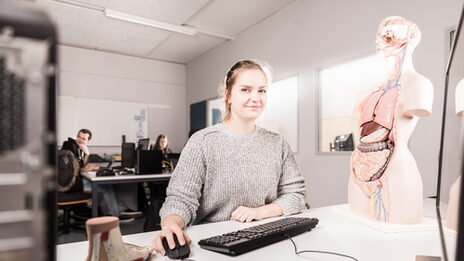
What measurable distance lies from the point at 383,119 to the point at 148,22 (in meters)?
3.71

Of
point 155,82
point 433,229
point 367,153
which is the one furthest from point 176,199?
point 155,82

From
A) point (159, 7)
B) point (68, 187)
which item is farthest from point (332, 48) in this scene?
point (68, 187)

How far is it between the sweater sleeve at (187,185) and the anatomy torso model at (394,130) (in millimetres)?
612

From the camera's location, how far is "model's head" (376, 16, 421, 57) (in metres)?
0.98

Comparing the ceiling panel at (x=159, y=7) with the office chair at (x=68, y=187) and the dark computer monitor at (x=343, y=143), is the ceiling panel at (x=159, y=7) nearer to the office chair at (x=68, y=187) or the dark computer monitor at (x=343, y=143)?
the office chair at (x=68, y=187)

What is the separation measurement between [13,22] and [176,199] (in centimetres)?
91

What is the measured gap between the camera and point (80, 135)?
13.0ft

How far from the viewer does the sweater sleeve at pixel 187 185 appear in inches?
40.0

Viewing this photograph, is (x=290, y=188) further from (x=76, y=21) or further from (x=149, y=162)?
(x=76, y=21)

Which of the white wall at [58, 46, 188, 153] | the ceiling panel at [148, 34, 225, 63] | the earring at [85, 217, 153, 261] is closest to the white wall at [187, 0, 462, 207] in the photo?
the ceiling panel at [148, 34, 225, 63]

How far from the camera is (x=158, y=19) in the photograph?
3.98 meters

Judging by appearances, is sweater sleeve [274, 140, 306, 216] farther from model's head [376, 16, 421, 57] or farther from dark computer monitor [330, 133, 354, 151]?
dark computer monitor [330, 133, 354, 151]

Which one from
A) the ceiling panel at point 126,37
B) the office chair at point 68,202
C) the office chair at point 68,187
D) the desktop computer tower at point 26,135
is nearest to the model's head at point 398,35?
the desktop computer tower at point 26,135

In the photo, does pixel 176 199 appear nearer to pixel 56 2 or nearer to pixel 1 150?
pixel 1 150
